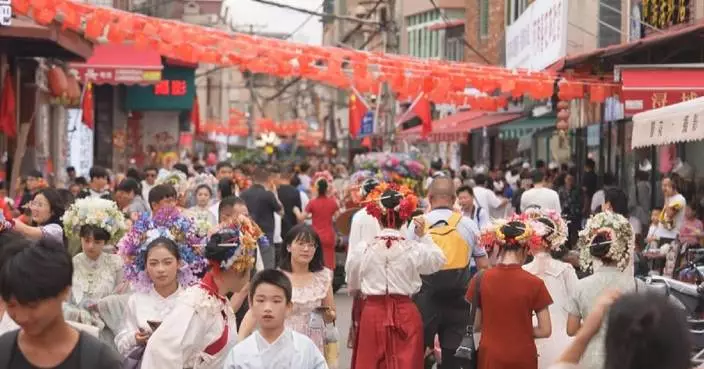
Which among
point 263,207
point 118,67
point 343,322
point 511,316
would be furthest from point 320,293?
point 118,67

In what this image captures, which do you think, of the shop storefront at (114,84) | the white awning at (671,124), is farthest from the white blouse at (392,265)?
the shop storefront at (114,84)

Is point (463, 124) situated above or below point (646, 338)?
above

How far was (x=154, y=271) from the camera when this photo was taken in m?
8.53

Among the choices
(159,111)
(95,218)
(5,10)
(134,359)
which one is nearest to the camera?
(134,359)

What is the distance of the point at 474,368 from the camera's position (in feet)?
34.8

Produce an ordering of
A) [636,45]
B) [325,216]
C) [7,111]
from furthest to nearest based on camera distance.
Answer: [7,111]
[325,216]
[636,45]

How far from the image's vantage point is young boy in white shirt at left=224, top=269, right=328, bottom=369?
24.4 feet

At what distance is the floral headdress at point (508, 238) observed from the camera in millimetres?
10430

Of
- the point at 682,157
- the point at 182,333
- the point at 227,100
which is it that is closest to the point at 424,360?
the point at 182,333

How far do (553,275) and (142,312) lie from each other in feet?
12.0

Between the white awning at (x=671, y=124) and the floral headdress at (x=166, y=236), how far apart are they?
7.17 metres

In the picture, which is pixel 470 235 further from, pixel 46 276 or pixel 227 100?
pixel 227 100

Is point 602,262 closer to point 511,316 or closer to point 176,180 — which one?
point 511,316

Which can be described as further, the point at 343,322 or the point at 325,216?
the point at 325,216
